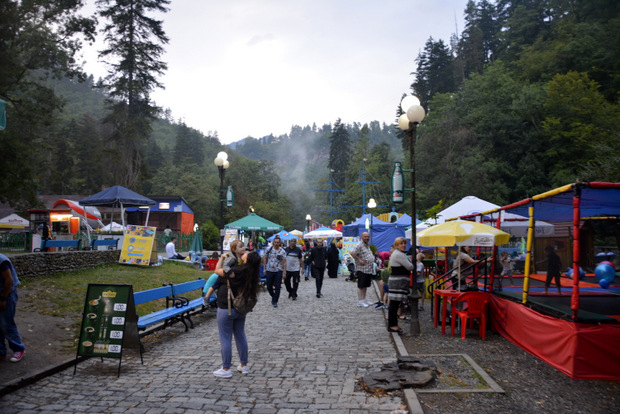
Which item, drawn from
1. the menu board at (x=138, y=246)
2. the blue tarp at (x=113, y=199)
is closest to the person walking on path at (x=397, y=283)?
the menu board at (x=138, y=246)

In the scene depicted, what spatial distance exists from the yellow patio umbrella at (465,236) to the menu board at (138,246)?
39.4 feet

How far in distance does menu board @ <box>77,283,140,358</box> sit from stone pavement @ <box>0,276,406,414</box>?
1.13 ft

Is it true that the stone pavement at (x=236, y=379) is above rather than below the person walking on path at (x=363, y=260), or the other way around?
below

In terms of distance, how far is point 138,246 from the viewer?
1684 cm

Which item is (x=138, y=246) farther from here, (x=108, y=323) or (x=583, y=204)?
(x=583, y=204)

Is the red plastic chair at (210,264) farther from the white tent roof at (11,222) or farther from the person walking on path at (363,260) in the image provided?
the white tent roof at (11,222)

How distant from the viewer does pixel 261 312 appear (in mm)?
11172

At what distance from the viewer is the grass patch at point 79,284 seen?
29.5 ft

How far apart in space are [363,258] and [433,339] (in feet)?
10.6

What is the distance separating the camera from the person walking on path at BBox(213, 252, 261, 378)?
18.4 ft

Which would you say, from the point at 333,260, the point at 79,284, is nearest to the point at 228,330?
the point at 79,284

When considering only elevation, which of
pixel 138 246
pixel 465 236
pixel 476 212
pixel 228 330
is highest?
pixel 476 212

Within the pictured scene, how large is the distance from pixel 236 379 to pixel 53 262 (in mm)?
9787

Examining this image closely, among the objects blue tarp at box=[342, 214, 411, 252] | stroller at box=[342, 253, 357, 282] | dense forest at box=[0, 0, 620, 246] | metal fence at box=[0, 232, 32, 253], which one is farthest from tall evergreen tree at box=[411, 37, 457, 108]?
metal fence at box=[0, 232, 32, 253]
